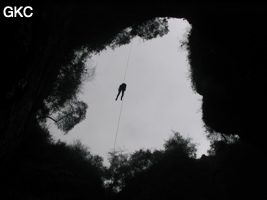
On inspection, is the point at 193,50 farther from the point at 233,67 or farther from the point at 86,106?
the point at 86,106

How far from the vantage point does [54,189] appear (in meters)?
18.7

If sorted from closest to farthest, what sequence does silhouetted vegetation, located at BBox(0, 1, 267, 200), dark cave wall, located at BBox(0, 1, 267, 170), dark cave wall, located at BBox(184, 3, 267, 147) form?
dark cave wall, located at BBox(0, 1, 267, 170) < silhouetted vegetation, located at BBox(0, 1, 267, 200) < dark cave wall, located at BBox(184, 3, 267, 147)

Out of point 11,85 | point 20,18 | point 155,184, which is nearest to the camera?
point 20,18

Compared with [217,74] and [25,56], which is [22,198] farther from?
[217,74]

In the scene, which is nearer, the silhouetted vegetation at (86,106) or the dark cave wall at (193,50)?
the dark cave wall at (193,50)

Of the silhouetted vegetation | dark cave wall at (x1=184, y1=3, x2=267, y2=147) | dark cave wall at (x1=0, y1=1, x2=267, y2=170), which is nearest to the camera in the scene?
dark cave wall at (x1=0, y1=1, x2=267, y2=170)

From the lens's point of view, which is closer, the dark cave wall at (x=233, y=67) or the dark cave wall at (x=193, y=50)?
the dark cave wall at (x=193, y=50)

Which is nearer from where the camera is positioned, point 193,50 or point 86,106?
point 193,50

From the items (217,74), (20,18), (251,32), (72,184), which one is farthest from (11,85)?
(72,184)

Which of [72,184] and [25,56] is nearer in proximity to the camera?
[25,56]

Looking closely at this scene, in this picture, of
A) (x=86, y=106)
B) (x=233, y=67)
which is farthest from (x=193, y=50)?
(x=86, y=106)

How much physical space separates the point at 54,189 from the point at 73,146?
366 inches

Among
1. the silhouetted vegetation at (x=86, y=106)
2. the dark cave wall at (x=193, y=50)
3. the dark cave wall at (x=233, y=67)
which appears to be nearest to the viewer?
the dark cave wall at (x=193, y=50)

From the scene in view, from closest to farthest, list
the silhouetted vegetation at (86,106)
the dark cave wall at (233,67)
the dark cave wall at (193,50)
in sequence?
the dark cave wall at (193,50) → the silhouetted vegetation at (86,106) → the dark cave wall at (233,67)
